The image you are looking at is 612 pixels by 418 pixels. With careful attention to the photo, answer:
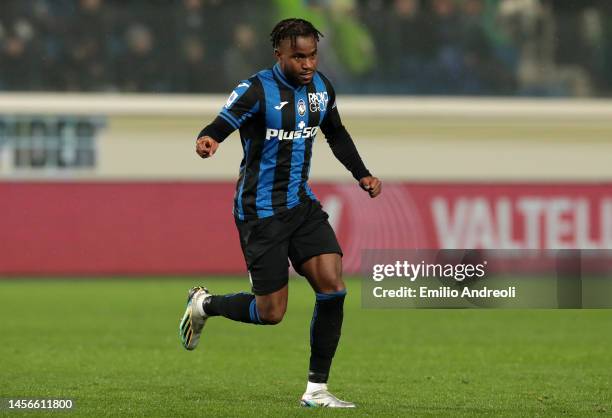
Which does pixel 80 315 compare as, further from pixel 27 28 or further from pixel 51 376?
pixel 27 28

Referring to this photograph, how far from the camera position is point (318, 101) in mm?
7426

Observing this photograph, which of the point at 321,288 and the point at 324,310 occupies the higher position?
the point at 321,288

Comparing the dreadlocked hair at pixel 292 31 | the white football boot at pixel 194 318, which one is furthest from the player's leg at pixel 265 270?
the dreadlocked hair at pixel 292 31

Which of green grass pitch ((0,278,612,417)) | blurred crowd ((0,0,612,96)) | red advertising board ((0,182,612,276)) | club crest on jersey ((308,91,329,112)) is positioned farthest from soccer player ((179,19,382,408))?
blurred crowd ((0,0,612,96))

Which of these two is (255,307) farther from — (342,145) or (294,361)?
(294,361)

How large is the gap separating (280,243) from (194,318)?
3.24 ft

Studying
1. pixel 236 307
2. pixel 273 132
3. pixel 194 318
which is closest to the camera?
pixel 273 132

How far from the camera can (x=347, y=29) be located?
26156 millimetres

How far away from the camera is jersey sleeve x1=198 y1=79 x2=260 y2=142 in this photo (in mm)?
7133

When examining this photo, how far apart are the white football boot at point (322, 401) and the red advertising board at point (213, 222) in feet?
40.0

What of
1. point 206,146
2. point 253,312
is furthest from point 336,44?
point 206,146

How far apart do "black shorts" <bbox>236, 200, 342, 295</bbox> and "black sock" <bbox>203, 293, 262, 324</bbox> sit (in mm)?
155

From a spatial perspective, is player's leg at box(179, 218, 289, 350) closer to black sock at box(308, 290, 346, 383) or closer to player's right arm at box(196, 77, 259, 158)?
black sock at box(308, 290, 346, 383)

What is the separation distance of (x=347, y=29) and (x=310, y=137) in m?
19.0
